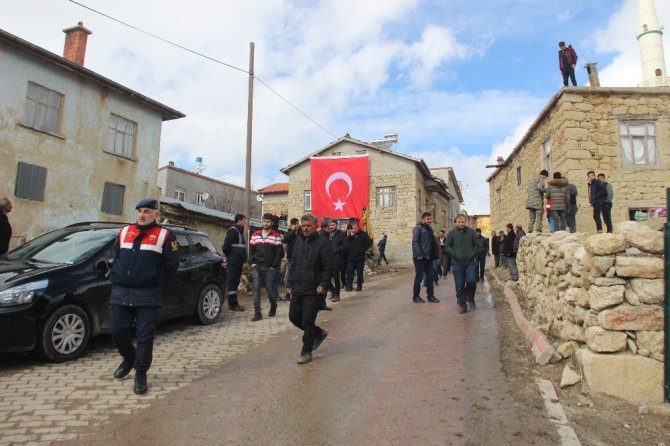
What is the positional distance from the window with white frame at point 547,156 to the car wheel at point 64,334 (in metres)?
14.2

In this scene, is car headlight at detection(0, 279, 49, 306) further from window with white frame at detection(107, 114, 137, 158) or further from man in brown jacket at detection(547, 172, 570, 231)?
window with white frame at detection(107, 114, 137, 158)

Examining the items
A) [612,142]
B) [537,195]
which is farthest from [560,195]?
[612,142]

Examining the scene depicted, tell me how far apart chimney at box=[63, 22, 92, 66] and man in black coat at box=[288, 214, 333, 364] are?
58.0ft

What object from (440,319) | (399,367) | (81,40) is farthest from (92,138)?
(399,367)

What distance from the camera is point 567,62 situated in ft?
44.9

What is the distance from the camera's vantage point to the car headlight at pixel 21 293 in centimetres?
473

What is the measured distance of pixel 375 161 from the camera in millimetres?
30125

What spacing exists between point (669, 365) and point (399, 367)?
2.51 m

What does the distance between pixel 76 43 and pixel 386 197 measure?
18.8 m

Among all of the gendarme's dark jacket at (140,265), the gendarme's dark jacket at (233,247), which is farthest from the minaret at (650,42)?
the gendarme's dark jacket at (140,265)

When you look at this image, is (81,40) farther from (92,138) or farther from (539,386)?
(539,386)

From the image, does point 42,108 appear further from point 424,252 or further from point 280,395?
point 280,395

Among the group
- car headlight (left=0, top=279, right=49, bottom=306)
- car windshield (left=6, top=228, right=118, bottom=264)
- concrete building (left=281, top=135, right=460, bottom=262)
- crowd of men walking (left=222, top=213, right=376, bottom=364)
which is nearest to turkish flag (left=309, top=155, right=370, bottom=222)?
concrete building (left=281, top=135, right=460, bottom=262)

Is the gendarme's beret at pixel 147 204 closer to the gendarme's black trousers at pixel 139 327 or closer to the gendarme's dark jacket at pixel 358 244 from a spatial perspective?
the gendarme's black trousers at pixel 139 327
